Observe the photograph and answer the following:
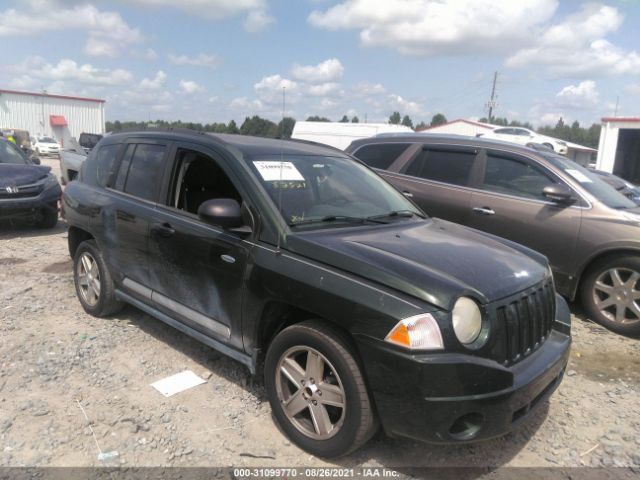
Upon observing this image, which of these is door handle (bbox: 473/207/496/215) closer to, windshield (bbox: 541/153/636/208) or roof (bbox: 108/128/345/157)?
windshield (bbox: 541/153/636/208)

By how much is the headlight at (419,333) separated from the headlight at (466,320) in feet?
0.38

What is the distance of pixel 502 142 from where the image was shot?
20.1 feet

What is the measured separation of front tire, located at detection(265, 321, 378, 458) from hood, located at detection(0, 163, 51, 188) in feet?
23.9

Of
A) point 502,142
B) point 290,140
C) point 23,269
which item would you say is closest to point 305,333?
point 290,140

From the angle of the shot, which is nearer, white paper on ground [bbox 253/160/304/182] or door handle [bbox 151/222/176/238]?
white paper on ground [bbox 253/160/304/182]

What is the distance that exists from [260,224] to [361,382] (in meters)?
1.15

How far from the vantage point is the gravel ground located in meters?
2.90

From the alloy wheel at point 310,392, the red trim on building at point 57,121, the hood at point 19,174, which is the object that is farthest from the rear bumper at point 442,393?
the red trim on building at point 57,121

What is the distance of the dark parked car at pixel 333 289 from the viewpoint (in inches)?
96.3

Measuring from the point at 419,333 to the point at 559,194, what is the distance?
3550 millimetres

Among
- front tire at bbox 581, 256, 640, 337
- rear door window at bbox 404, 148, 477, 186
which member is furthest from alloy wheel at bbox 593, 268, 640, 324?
rear door window at bbox 404, 148, 477, 186

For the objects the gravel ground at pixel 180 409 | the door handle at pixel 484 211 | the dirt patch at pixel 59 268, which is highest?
the door handle at pixel 484 211

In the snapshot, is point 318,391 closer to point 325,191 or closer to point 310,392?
point 310,392

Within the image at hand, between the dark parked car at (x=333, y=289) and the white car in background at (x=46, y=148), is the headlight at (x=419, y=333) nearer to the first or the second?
the dark parked car at (x=333, y=289)
